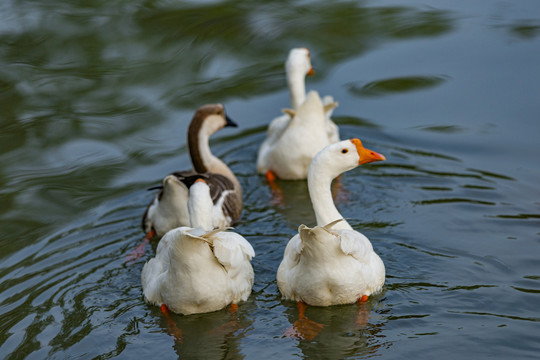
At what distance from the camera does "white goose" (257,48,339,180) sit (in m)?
10.5

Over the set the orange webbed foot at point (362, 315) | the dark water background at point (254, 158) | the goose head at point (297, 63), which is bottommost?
the orange webbed foot at point (362, 315)

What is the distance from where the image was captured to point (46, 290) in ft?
25.3

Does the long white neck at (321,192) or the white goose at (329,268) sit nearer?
the white goose at (329,268)

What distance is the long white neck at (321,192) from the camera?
751 cm

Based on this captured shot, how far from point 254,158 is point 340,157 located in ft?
14.2

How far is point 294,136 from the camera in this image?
10516 mm

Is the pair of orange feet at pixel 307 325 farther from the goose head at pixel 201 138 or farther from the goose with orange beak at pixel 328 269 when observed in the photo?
the goose head at pixel 201 138

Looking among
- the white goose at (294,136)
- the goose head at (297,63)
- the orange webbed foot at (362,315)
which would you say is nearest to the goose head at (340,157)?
the orange webbed foot at (362,315)

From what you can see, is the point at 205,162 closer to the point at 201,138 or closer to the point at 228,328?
the point at 201,138

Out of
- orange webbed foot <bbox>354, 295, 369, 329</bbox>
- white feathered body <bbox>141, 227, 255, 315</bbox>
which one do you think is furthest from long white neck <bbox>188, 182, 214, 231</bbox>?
orange webbed foot <bbox>354, 295, 369, 329</bbox>

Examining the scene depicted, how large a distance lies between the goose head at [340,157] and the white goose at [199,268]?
109cm

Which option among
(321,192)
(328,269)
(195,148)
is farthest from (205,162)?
(328,269)

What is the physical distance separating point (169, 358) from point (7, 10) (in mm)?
10587

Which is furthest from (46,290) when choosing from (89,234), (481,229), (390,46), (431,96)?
(390,46)
